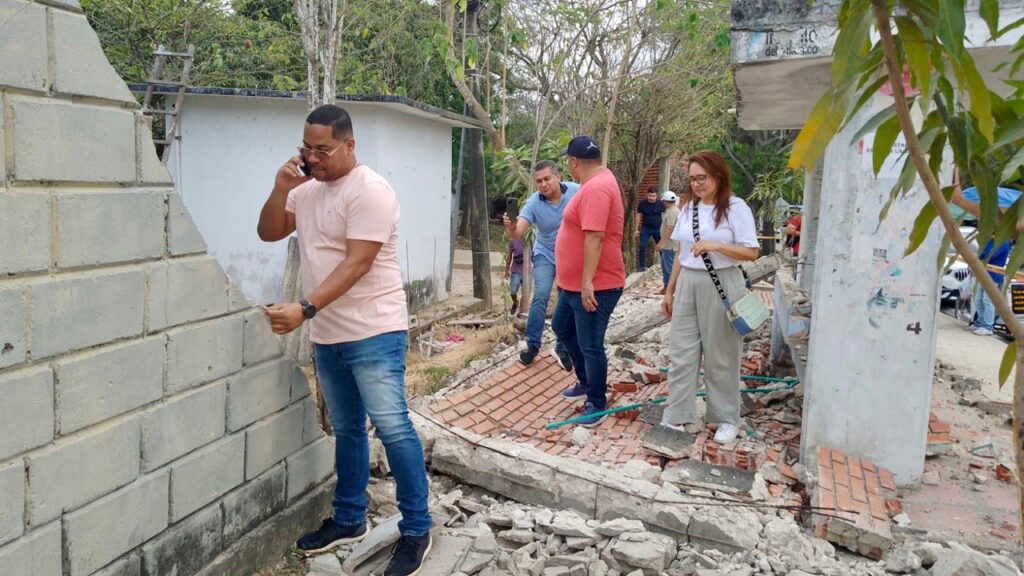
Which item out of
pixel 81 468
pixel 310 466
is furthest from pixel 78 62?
pixel 310 466

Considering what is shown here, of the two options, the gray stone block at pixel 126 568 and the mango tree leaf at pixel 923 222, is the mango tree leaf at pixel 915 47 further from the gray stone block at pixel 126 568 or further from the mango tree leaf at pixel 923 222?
the gray stone block at pixel 126 568

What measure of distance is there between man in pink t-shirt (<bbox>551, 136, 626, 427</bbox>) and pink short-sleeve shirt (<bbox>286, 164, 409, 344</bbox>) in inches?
82.3

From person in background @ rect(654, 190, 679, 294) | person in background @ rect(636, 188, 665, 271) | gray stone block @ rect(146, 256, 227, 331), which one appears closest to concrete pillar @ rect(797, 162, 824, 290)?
person in background @ rect(654, 190, 679, 294)

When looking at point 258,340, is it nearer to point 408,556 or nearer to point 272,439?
point 272,439

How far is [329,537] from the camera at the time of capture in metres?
3.33

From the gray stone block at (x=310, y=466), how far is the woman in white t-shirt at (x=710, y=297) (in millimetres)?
2191

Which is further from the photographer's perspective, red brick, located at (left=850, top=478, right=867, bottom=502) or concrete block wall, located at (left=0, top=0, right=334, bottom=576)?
red brick, located at (left=850, top=478, right=867, bottom=502)

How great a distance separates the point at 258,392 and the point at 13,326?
1.15 metres

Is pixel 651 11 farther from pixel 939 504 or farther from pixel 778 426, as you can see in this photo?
pixel 939 504

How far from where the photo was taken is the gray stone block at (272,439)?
310 cm

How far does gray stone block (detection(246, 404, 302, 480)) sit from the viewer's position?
3100mm

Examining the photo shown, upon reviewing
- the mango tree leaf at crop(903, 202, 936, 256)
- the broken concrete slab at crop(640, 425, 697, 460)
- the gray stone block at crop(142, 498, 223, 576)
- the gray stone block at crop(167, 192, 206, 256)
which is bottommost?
the broken concrete slab at crop(640, 425, 697, 460)

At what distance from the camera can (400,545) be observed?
315 centimetres

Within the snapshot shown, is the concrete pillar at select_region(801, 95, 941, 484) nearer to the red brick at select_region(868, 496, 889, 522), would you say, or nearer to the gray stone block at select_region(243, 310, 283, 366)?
the red brick at select_region(868, 496, 889, 522)
